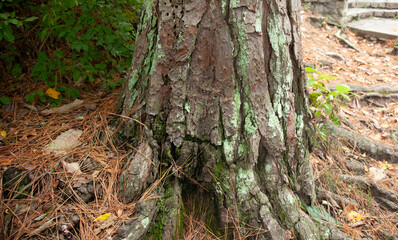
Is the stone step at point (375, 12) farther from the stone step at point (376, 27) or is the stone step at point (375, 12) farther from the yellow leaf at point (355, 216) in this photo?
the yellow leaf at point (355, 216)

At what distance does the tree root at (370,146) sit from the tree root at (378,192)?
1.76ft

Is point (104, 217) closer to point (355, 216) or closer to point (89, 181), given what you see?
point (89, 181)

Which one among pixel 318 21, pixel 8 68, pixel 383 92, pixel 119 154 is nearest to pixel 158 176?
pixel 119 154

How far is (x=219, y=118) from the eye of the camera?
1.61 meters

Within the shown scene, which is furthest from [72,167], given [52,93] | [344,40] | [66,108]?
[344,40]

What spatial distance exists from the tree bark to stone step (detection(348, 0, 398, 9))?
7.43 meters

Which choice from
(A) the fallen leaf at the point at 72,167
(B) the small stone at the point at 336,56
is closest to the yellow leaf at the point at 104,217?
(A) the fallen leaf at the point at 72,167

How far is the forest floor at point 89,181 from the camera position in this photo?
1528 millimetres

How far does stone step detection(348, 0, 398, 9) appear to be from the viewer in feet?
25.1

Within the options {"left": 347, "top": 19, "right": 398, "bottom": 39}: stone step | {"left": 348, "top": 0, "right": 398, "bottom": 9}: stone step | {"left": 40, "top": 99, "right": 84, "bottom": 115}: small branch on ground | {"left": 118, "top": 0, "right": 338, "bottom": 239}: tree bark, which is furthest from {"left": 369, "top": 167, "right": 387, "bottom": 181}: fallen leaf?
{"left": 348, "top": 0, "right": 398, "bottom": 9}: stone step

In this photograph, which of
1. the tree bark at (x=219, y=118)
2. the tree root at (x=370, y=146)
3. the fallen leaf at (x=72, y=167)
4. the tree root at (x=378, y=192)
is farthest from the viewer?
the tree root at (x=370, y=146)

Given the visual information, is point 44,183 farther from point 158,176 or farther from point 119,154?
point 158,176

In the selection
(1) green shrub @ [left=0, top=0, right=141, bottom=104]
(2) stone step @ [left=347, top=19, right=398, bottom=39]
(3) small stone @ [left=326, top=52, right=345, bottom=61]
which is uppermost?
(1) green shrub @ [left=0, top=0, right=141, bottom=104]

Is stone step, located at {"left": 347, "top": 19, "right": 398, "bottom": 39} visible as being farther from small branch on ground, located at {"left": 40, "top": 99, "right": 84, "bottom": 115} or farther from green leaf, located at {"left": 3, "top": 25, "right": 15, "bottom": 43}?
green leaf, located at {"left": 3, "top": 25, "right": 15, "bottom": 43}
